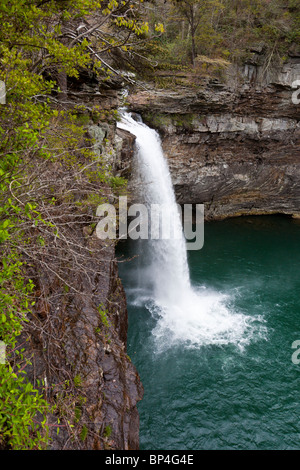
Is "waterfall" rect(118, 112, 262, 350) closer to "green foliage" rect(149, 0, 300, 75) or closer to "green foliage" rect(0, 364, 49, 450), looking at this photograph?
"green foliage" rect(149, 0, 300, 75)

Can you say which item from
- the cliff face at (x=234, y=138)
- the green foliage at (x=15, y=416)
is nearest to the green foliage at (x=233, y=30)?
the cliff face at (x=234, y=138)

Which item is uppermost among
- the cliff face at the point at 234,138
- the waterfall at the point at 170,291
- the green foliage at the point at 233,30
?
the green foliage at the point at 233,30

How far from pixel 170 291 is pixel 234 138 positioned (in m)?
13.2

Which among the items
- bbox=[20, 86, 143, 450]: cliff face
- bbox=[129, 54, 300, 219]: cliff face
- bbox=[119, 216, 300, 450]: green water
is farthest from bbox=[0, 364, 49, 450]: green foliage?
bbox=[129, 54, 300, 219]: cliff face

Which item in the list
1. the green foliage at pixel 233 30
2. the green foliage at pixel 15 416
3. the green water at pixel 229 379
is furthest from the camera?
the green foliage at pixel 233 30

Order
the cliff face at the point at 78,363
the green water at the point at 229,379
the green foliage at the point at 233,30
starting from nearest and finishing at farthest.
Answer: the cliff face at the point at 78,363, the green water at the point at 229,379, the green foliage at the point at 233,30

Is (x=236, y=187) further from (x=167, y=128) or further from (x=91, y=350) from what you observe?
(x=91, y=350)

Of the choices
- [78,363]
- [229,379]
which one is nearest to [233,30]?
[229,379]

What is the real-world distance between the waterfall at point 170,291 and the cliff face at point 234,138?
2052 millimetres

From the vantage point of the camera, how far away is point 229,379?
10.1 m

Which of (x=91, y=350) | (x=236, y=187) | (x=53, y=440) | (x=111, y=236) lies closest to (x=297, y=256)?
(x=236, y=187)

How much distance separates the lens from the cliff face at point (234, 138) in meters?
17.7

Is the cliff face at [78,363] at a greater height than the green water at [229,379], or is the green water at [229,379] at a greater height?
the cliff face at [78,363]

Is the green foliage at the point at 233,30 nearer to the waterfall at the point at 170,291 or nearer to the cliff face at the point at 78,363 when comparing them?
the waterfall at the point at 170,291
